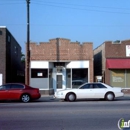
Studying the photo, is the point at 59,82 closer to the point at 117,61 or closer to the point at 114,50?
the point at 117,61

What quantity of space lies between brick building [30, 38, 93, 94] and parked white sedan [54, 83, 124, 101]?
20.7 feet

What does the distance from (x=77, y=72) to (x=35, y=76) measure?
4091 mm

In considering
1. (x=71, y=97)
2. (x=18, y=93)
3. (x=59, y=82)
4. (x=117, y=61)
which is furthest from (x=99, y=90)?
(x=59, y=82)

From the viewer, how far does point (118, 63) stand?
90.3 feet

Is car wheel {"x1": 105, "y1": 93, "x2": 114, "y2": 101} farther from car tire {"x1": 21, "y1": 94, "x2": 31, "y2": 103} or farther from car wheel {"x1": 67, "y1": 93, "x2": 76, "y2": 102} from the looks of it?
car tire {"x1": 21, "y1": 94, "x2": 31, "y2": 103}

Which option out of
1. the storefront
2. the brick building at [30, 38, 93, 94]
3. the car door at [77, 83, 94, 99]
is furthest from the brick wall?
the car door at [77, 83, 94, 99]

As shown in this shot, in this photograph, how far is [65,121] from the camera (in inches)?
439

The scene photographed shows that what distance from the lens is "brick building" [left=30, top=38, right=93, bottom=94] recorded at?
27438 millimetres

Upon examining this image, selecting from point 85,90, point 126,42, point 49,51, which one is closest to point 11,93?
point 85,90

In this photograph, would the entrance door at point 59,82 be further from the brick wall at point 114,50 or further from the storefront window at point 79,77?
the brick wall at point 114,50

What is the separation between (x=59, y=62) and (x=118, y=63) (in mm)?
5686

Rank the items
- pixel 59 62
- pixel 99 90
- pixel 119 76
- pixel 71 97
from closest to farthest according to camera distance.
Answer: pixel 71 97, pixel 99 90, pixel 119 76, pixel 59 62

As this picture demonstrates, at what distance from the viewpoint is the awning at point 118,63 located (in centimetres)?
2731

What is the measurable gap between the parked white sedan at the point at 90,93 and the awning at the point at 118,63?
6.11 meters
